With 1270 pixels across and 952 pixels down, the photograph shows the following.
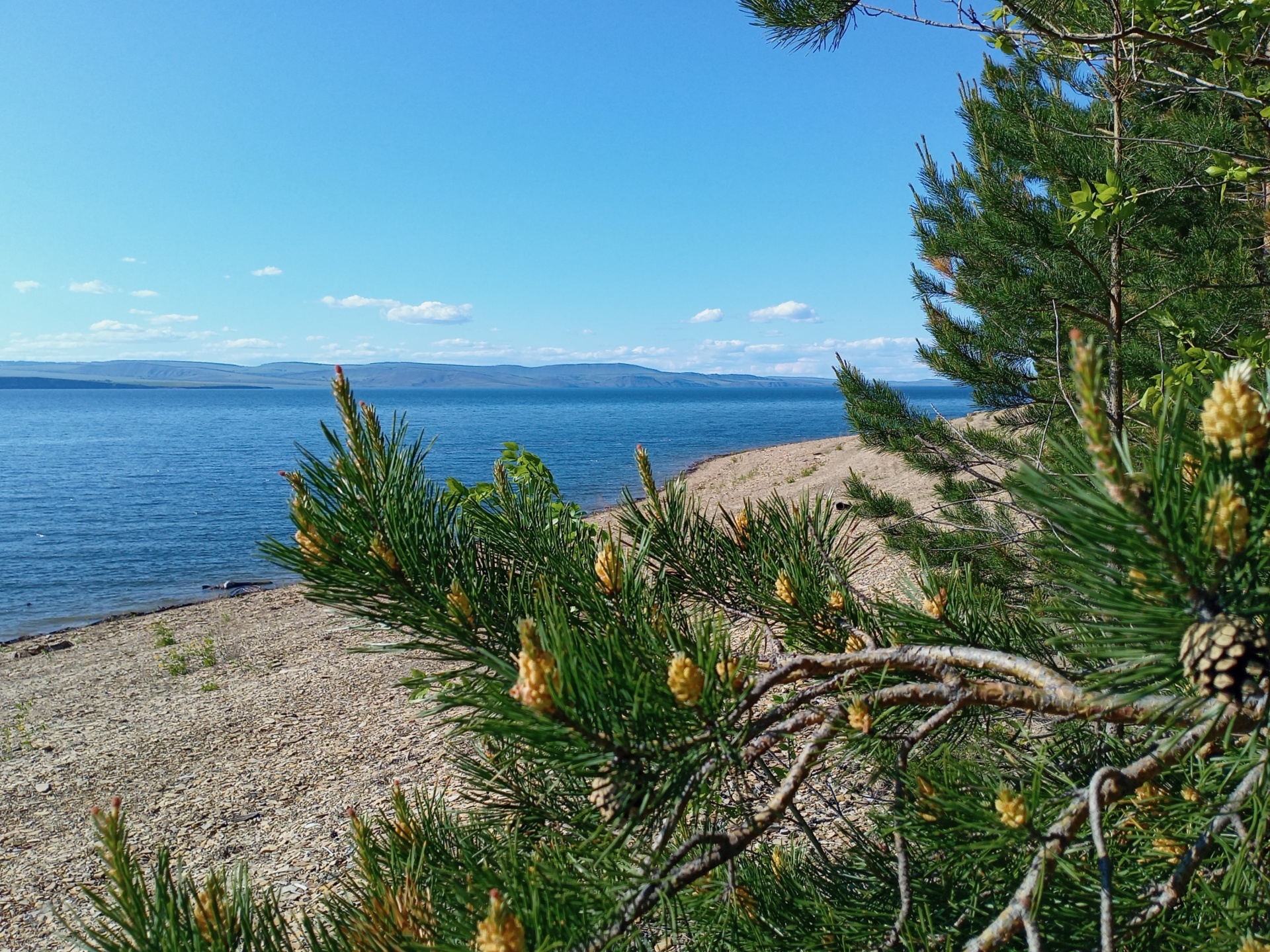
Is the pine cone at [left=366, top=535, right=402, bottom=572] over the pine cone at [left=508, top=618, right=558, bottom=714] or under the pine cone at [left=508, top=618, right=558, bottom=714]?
over

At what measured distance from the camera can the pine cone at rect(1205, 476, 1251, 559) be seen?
686 millimetres

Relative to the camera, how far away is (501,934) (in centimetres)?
83

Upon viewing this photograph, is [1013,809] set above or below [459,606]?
below

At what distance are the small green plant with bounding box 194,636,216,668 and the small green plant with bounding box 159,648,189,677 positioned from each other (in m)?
0.19

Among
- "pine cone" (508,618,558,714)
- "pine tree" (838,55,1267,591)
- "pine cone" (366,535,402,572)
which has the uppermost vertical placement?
"pine tree" (838,55,1267,591)

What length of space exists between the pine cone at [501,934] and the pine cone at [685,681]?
279 millimetres

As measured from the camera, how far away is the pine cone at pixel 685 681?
909 mm

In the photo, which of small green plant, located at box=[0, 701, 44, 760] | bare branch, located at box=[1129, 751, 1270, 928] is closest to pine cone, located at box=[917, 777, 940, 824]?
bare branch, located at box=[1129, 751, 1270, 928]

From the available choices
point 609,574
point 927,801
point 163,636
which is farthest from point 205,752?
point 927,801

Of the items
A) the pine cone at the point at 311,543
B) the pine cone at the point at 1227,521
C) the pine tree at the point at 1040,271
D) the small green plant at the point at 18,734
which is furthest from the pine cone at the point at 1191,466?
the small green plant at the point at 18,734

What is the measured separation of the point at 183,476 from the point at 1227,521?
49.7 m

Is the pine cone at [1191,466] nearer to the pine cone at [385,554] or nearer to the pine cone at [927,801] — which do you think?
the pine cone at [927,801]

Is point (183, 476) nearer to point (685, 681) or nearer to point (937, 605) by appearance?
point (937, 605)

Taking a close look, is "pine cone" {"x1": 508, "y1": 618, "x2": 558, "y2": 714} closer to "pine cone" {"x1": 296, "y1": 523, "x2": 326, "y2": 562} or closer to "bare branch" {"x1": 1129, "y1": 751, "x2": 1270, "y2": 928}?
"pine cone" {"x1": 296, "y1": 523, "x2": 326, "y2": 562}
